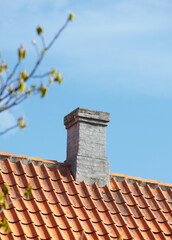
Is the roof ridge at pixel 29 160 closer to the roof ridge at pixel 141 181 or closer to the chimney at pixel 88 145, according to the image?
the chimney at pixel 88 145

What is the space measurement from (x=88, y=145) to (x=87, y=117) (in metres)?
0.61

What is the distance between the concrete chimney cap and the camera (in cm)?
1202

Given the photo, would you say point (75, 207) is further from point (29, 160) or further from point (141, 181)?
point (141, 181)

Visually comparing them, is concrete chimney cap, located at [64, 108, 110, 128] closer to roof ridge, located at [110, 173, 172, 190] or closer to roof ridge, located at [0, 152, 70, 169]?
roof ridge, located at [0, 152, 70, 169]

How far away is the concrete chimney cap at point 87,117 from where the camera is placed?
12016 millimetres

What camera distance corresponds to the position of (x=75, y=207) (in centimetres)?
1078

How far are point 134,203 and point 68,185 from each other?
1421mm

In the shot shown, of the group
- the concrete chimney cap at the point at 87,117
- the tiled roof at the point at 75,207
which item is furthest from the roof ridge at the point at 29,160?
the concrete chimney cap at the point at 87,117

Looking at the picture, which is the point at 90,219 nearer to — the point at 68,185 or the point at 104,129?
the point at 68,185

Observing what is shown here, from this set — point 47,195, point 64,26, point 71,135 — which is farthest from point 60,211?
point 64,26

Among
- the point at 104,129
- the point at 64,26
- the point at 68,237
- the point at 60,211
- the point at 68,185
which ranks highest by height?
the point at 104,129

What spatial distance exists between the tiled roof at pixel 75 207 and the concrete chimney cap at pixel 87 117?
3.68ft

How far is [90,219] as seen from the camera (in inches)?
417

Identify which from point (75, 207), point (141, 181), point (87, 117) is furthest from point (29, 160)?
point (141, 181)
